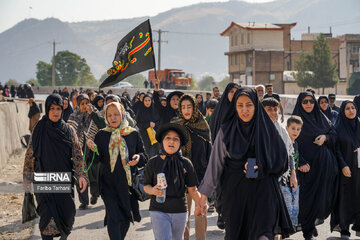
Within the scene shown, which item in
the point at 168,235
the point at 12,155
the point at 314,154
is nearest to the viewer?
the point at 168,235

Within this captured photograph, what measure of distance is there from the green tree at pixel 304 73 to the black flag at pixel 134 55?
222ft

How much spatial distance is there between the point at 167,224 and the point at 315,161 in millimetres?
2950

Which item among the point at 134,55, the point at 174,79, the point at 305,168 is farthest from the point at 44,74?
the point at 305,168

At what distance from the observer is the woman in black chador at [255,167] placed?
4578 mm

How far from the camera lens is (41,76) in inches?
5064

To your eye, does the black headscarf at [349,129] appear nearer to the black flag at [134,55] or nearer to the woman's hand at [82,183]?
the black flag at [134,55]

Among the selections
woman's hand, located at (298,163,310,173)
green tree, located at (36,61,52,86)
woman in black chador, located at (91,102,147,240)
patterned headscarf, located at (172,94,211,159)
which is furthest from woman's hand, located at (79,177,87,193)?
green tree, located at (36,61,52,86)

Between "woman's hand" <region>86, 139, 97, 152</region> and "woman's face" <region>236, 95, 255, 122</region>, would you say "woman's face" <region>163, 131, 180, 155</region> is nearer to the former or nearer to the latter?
"woman's face" <region>236, 95, 255, 122</region>

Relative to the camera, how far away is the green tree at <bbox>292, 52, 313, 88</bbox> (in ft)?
242

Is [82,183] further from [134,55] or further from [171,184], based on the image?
[134,55]

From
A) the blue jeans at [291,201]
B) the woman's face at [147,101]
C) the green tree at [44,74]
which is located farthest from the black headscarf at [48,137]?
the green tree at [44,74]

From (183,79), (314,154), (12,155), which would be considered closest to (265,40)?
(183,79)

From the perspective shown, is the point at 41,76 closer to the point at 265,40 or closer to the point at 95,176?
the point at 265,40

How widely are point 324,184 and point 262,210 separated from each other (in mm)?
2969
